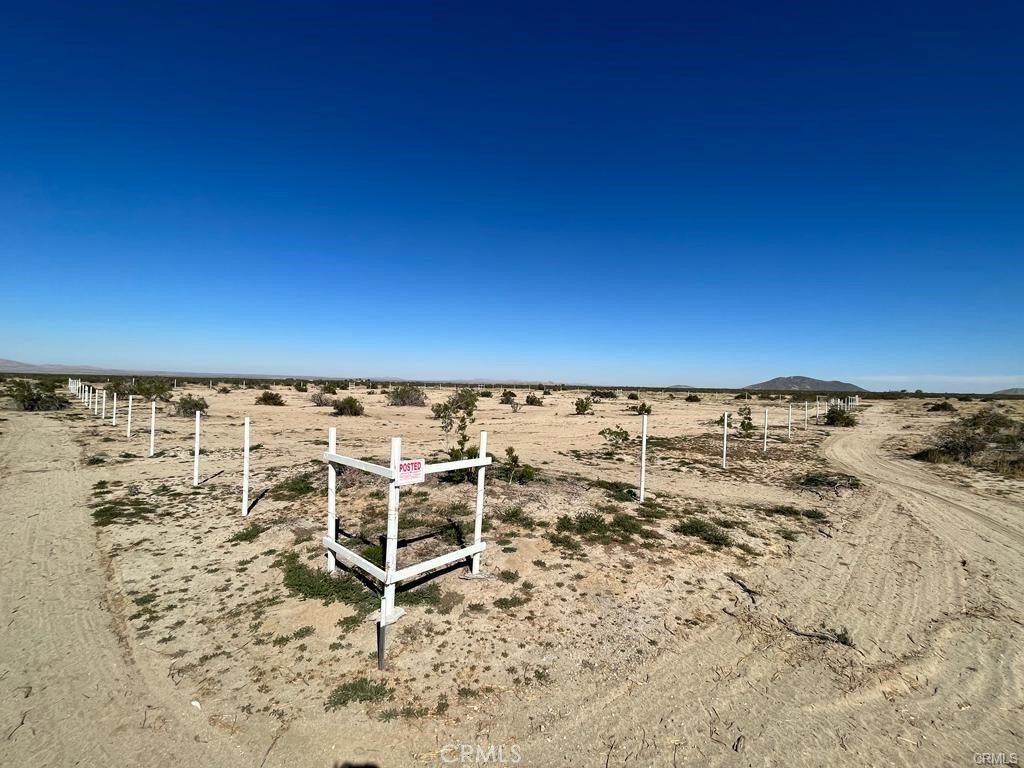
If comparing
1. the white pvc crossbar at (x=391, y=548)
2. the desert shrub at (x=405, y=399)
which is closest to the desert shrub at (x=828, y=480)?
the white pvc crossbar at (x=391, y=548)

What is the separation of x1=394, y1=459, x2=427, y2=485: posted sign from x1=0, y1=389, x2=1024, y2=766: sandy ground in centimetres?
178

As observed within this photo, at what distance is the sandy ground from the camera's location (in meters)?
3.63

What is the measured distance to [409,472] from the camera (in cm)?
499

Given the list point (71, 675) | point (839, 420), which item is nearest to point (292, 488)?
point (71, 675)

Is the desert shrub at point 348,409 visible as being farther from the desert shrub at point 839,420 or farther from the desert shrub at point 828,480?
the desert shrub at point 839,420

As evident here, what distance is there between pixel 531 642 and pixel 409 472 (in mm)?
2392

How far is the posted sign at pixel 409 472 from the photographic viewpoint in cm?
482

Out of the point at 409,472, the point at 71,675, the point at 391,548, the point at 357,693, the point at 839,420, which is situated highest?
the point at 409,472

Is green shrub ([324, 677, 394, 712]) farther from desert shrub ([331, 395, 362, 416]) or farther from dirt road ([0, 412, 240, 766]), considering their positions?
desert shrub ([331, 395, 362, 416])

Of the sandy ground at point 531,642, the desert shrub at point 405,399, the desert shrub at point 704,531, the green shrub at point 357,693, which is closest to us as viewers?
the sandy ground at point 531,642

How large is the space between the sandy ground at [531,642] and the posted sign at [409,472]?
178 cm

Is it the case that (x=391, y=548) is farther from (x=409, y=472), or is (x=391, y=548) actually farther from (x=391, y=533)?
(x=409, y=472)

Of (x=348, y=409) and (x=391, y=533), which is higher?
(x=391, y=533)

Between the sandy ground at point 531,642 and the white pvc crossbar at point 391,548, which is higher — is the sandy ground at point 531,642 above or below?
below
